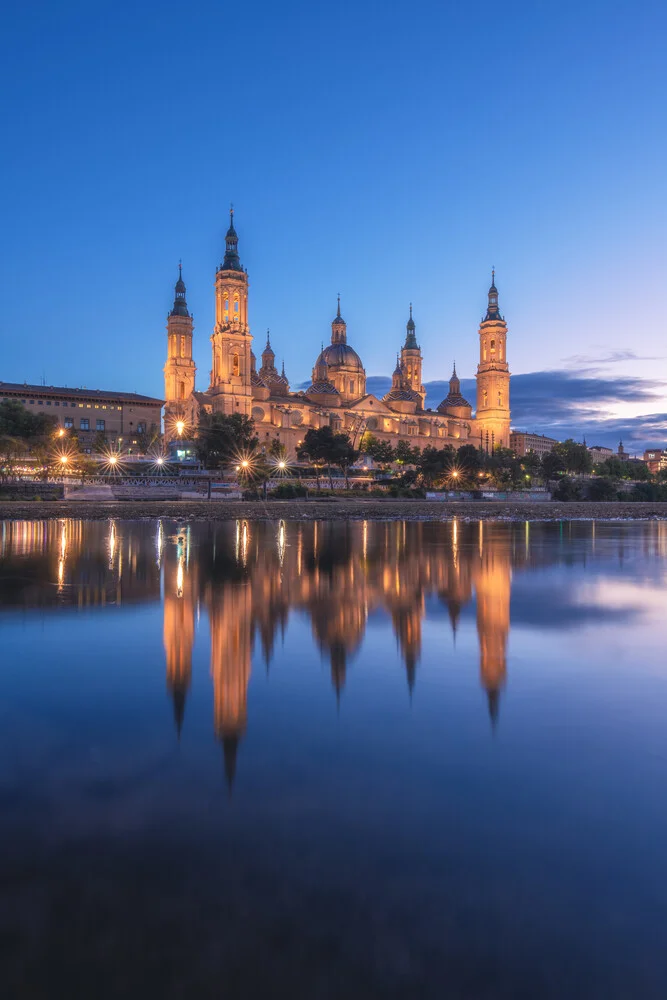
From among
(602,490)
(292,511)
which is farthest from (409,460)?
(292,511)

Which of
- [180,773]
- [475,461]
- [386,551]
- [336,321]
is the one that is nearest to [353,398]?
[336,321]

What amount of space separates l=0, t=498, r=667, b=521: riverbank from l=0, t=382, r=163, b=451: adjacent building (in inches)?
1591

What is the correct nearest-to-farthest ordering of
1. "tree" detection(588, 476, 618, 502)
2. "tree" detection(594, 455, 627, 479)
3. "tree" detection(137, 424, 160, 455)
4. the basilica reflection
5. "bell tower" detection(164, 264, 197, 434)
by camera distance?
the basilica reflection < "tree" detection(137, 424, 160, 455) < "tree" detection(588, 476, 618, 502) < "bell tower" detection(164, 264, 197, 434) < "tree" detection(594, 455, 627, 479)

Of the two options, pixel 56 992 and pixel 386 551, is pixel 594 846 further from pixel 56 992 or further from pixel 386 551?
pixel 386 551

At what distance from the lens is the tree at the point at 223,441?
72562 mm

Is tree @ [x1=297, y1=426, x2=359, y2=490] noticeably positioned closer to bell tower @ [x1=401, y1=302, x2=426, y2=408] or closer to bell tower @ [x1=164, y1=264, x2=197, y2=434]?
bell tower @ [x1=164, y1=264, x2=197, y2=434]

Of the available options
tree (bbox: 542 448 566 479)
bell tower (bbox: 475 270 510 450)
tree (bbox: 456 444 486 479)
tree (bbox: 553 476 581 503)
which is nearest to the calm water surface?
tree (bbox: 553 476 581 503)

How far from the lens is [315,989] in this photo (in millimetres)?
3615

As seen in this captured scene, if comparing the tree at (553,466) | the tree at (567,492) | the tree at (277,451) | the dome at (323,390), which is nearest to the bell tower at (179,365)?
the tree at (277,451)

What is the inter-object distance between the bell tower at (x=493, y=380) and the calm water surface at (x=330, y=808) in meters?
133

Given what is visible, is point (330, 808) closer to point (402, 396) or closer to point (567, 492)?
point (567, 492)

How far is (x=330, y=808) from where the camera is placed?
5418 mm

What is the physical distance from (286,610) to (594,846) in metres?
9.18

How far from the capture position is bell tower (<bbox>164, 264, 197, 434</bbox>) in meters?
108
